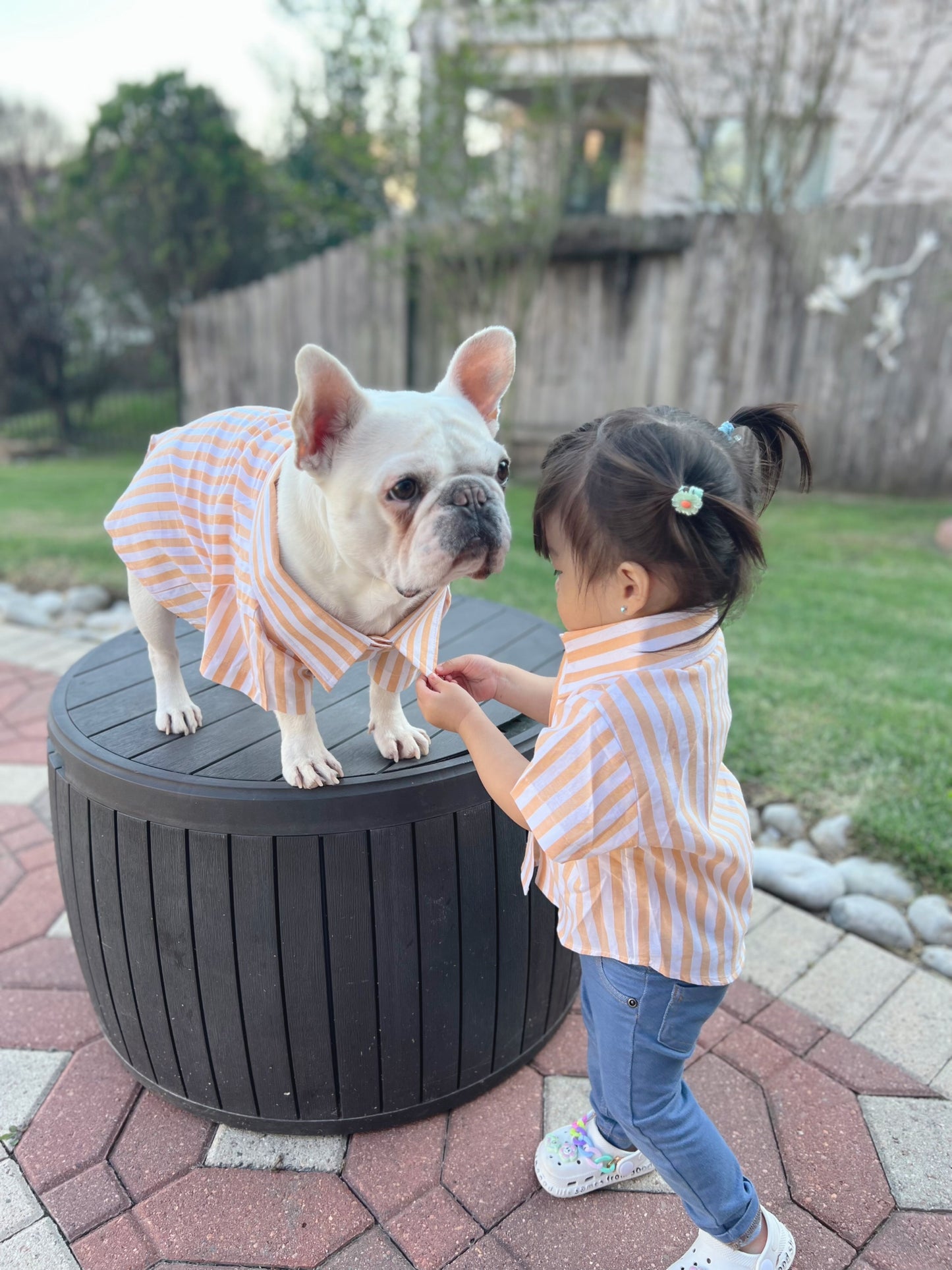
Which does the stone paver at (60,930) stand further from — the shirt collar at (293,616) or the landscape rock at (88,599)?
the landscape rock at (88,599)

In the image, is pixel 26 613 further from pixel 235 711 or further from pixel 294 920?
pixel 294 920

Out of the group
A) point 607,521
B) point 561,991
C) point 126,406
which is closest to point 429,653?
point 607,521

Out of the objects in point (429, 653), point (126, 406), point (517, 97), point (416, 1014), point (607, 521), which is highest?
point (517, 97)

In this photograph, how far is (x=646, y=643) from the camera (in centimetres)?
137

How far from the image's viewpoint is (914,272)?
7.55 meters

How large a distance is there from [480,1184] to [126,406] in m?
13.3

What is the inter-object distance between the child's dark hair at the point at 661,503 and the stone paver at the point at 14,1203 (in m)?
1.69

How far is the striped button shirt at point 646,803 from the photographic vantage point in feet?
4.34

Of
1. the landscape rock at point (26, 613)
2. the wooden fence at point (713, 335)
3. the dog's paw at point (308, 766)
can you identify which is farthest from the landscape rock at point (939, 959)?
the wooden fence at point (713, 335)

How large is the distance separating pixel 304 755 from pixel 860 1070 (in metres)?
1.59

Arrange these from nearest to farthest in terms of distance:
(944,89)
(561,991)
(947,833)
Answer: (561,991) < (947,833) < (944,89)

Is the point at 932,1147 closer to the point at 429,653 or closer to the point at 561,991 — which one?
the point at 561,991

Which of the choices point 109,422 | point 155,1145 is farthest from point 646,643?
point 109,422

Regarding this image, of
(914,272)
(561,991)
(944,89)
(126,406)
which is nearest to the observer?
(561,991)
